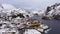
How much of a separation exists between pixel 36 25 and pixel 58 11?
7558 millimetres

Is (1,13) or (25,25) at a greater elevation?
(1,13)

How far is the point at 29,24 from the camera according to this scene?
7.05m

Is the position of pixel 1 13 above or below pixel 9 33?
above

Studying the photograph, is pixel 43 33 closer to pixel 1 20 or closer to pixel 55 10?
pixel 1 20

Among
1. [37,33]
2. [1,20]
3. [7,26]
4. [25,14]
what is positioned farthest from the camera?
[25,14]

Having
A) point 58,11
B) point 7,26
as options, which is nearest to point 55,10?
point 58,11

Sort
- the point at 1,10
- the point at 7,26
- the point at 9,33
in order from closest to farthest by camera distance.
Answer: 1. the point at 9,33
2. the point at 7,26
3. the point at 1,10

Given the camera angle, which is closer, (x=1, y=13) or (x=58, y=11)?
(x=1, y=13)

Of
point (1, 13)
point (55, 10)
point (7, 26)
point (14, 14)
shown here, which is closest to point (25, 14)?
point (14, 14)

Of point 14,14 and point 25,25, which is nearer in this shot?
Result: point 25,25

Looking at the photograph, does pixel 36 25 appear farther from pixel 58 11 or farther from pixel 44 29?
pixel 58 11

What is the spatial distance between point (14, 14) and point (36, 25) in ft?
7.86

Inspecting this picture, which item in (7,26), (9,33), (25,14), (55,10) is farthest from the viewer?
(55,10)

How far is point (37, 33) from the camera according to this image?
242 inches
